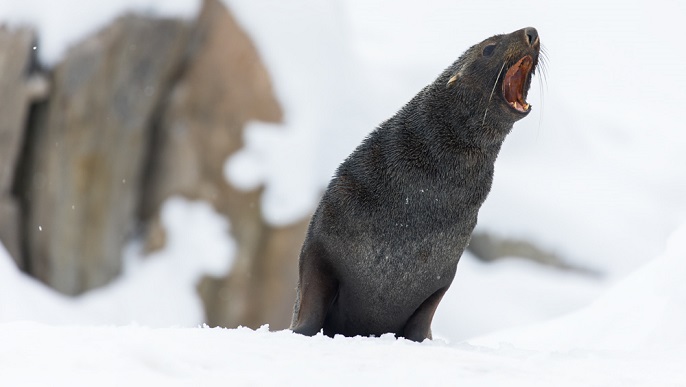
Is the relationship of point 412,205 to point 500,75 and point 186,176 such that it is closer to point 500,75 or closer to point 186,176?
point 500,75

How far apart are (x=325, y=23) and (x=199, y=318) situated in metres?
4.69

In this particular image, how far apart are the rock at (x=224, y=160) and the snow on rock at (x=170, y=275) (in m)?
0.14

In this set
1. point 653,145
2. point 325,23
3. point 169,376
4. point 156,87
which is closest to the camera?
point 169,376

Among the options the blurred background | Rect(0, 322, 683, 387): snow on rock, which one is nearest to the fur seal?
Rect(0, 322, 683, 387): snow on rock

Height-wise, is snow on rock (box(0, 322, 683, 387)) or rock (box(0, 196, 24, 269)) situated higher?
snow on rock (box(0, 322, 683, 387))

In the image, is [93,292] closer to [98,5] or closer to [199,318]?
[199,318]

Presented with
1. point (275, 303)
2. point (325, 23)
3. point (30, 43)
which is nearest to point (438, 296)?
point (275, 303)

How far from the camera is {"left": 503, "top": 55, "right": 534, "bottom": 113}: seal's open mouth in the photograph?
4445 millimetres

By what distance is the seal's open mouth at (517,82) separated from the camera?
4.45 meters

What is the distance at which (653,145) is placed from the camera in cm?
1838

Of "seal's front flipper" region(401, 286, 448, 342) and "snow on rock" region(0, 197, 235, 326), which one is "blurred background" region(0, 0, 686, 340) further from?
"seal's front flipper" region(401, 286, 448, 342)

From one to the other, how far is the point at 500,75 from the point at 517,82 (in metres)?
0.16

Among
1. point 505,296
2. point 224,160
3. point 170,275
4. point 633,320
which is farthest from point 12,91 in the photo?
point 633,320

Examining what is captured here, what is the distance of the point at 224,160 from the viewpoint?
11.8m
